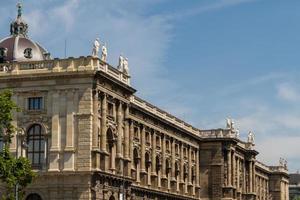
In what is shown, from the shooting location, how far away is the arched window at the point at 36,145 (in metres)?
81.6

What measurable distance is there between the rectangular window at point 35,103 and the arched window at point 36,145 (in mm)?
2008

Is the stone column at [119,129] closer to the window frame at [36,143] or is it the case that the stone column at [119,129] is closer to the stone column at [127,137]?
the stone column at [127,137]

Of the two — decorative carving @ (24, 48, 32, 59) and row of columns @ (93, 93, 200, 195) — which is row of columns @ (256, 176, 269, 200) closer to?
row of columns @ (93, 93, 200, 195)

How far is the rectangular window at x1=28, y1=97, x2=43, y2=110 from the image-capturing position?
82.3m

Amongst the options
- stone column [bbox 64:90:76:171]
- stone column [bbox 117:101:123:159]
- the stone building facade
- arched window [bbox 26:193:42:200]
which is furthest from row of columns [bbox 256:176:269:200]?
arched window [bbox 26:193:42:200]

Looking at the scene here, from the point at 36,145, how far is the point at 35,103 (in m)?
4.69

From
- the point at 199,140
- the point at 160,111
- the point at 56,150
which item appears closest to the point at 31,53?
the point at 160,111

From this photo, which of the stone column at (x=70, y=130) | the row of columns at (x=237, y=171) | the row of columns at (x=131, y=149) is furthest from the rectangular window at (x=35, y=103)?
the row of columns at (x=237, y=171)

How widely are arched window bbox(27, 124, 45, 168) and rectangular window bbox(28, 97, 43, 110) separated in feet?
6.59

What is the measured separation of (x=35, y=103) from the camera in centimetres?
8262

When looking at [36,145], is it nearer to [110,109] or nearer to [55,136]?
[55,136]

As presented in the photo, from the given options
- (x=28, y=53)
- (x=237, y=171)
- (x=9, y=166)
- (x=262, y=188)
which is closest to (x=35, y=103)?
(x=9, y=166)

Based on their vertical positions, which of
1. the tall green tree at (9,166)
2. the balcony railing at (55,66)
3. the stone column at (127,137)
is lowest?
the tall green tree at (9,166)

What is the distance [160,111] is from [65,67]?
34203 mm
